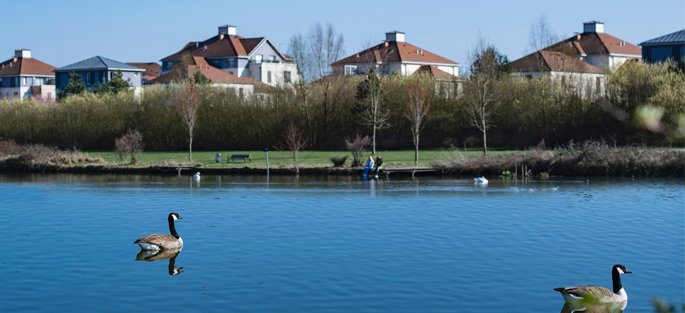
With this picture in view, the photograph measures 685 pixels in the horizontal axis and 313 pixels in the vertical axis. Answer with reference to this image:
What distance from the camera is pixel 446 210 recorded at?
86.4 ft

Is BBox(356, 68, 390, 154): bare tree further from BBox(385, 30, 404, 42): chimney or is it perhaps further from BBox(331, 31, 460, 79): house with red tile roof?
BBox(385, 30, 404, 42): chimney

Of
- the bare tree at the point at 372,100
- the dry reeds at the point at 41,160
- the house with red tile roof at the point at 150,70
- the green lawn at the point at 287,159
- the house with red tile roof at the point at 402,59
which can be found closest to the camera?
the green lawn at the point at 287,159

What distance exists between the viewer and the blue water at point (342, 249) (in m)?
13.5

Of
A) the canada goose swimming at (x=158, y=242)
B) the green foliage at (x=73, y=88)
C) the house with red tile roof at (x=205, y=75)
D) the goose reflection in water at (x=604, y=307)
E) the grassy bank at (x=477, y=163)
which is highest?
the house with red tile roof at (x=205, y=75)

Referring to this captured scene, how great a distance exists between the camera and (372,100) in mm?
53281

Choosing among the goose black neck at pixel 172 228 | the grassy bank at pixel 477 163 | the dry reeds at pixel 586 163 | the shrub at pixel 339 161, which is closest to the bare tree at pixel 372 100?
the grassy bank at pixel 477 163

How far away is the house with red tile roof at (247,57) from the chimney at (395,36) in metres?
13.2

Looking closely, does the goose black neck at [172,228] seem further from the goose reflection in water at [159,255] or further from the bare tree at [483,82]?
the bare tree at [483,82]

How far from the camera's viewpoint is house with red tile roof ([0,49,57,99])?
4577 inches

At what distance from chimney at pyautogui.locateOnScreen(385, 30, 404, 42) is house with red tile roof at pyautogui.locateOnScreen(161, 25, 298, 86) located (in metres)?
13.2

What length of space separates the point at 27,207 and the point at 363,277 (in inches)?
677

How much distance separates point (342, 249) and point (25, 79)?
369ft

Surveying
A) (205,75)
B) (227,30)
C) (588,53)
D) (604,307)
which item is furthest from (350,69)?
(604,307)

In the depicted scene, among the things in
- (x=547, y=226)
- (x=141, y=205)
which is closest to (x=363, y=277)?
(x=547, y=226)
